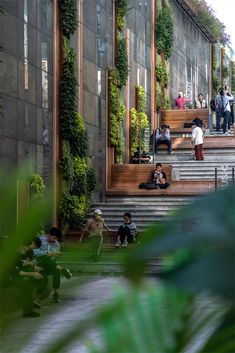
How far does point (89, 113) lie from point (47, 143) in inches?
159

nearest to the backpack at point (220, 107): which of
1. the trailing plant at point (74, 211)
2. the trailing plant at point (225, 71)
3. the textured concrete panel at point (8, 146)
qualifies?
the trailing plant at point (74, 211)

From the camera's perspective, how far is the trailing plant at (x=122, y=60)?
31.5 m

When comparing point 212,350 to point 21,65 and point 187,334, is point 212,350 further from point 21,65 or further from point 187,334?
point 21,65

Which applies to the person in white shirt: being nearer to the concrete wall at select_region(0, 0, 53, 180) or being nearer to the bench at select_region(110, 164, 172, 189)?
the bench at select_region(110, 164, 172, 189)

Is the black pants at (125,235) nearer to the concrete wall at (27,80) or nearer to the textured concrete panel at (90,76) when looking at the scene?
the concrete wall at (27,80)

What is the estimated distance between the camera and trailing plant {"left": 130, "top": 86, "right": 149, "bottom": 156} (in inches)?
1325

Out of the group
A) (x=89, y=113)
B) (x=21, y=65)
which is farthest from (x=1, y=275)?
(x=89, y=113)

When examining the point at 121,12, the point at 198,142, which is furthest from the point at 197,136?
the point at 121,12

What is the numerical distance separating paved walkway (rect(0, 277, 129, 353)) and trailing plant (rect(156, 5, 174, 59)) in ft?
122

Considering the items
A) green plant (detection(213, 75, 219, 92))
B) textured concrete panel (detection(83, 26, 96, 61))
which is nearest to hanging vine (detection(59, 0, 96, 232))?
textured concrete panel (detection(83, 26, 96, 61))

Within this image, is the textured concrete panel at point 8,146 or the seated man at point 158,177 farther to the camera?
the seated man at point 158,177

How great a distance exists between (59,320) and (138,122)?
1309 inches

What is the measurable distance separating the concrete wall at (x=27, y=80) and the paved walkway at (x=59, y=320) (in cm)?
1914

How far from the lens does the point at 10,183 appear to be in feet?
2.65
